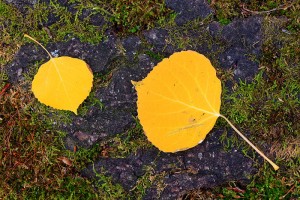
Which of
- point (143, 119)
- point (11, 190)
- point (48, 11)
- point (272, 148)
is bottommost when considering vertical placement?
point (11, 190)

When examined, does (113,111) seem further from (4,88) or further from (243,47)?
(243,47)

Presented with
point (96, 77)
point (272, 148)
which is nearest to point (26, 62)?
point (96, 77)

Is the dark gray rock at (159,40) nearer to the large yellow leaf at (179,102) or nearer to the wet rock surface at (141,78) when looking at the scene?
the wet rock surface at (141,78)

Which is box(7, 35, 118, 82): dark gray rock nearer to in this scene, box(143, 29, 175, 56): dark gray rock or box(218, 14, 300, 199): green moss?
box(143, 29, 175, 56): dark gray rock

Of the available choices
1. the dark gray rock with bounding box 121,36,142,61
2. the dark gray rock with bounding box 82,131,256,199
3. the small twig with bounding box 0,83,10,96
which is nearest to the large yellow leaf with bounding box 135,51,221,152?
the dark gray rock with bounding box 82,131,256,199

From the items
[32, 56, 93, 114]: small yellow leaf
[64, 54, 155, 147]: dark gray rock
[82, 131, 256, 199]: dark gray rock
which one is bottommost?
[82, 131, 256, 199]: dark gray rock

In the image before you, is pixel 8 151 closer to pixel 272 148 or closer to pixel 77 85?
pixel 77 85
